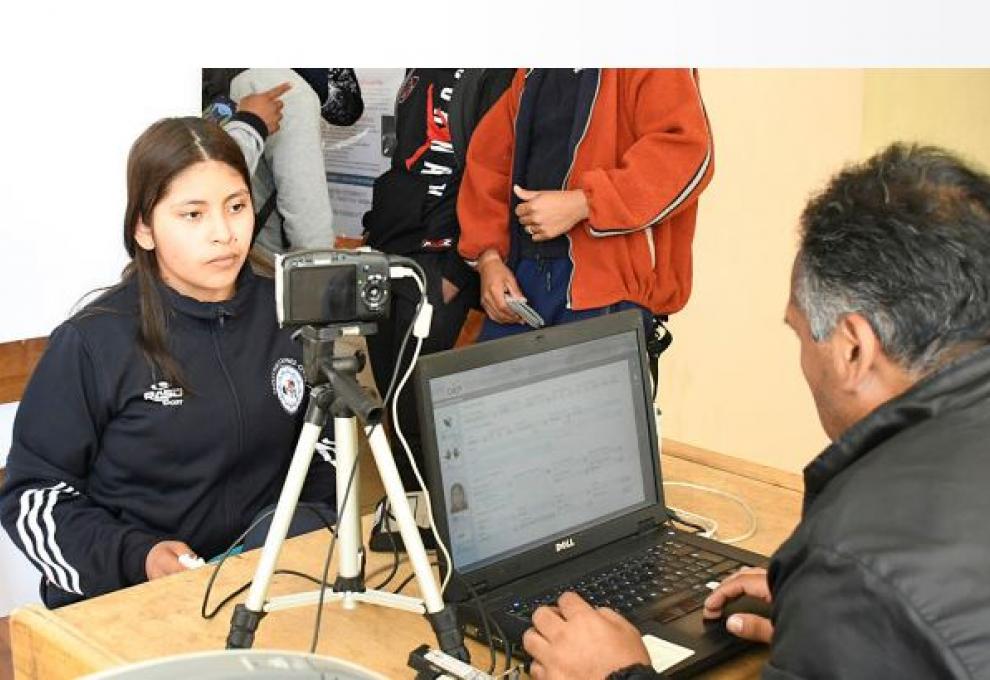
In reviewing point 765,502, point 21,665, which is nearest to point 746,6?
point 21,665

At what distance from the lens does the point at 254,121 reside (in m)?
2.49

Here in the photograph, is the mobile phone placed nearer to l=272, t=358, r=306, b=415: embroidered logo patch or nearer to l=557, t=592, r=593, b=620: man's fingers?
l=272, t=358, r=306, b=415: embroidered logo patch

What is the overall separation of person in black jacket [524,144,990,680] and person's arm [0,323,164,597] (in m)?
0.74

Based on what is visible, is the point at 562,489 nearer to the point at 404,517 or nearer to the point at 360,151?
the point at 404,517

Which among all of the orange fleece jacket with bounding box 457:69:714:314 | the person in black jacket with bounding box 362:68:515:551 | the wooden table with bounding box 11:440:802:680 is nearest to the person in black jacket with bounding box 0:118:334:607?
the wooden table with bounding box 11:440:802:680

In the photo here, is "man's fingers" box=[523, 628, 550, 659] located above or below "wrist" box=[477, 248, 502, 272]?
below

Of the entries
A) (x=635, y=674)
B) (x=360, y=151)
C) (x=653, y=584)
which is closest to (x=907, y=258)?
(x=635, y=674)

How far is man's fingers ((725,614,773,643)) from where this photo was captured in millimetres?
1142

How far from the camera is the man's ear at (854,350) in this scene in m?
0.92

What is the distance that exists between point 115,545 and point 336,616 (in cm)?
51

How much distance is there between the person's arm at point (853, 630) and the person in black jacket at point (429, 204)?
166 centimetres

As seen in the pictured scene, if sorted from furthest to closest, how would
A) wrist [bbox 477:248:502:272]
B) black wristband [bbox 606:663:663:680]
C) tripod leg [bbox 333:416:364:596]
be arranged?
wrist [bbox 477:248:502:272] → tripod leg [bbox 333:416:364:596] → black wristband [bbox 606:663:663:680]

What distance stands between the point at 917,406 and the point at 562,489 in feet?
1.70

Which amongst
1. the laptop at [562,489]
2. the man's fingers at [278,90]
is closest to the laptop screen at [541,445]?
the laptop at [562,489]
